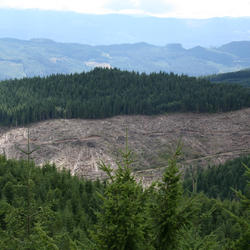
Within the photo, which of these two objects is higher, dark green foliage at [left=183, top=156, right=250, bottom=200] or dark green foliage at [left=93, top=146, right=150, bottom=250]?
dark green foliage at [left=93, top=146, right=150, bottom=250]

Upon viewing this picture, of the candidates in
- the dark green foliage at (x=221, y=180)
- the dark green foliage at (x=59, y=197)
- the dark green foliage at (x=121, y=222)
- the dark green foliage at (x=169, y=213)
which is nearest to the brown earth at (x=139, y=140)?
the dark green foliage at (x=221, y=180)

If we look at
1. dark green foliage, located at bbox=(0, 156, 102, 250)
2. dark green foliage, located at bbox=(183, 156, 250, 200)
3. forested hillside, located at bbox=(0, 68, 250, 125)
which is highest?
forested hillside, located at bbox=(0, 68, 250, 125)

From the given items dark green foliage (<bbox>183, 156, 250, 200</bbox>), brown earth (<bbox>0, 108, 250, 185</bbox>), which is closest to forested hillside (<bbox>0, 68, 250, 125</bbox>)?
brown earth (<bbox>0, 108, 250, 185</bbox>)

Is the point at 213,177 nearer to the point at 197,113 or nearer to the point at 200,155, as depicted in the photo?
the point at 200,155

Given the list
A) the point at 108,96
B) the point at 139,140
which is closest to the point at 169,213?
the point at 139,140

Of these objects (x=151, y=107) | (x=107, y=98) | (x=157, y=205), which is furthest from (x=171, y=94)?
(x=157, y=205)

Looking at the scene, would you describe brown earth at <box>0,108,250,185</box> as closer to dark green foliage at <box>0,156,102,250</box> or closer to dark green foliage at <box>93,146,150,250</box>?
dark green foliage at <box>0,156,102,250</box>
